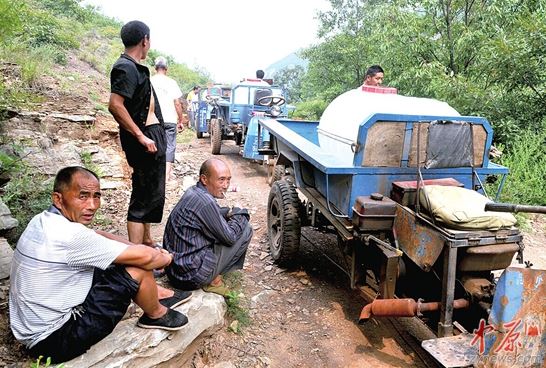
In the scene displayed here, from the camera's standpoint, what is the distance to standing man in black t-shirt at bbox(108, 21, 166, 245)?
3107mm

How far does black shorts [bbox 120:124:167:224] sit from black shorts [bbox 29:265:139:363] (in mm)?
1035

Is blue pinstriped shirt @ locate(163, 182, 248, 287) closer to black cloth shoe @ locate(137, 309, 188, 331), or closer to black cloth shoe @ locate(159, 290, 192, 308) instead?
Answer: black cloth shoe @ locate(159, 290, 192, 308)

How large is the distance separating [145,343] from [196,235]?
2.81 ft

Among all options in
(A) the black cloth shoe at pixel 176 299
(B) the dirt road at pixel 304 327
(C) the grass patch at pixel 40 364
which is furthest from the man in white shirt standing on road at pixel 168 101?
(C) the grass patch at pixel 40 364

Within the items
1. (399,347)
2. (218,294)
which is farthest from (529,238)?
(218,294)

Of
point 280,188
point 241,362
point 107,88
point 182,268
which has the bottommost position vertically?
point 241,362

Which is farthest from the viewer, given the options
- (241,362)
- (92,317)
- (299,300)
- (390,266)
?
(299,300)

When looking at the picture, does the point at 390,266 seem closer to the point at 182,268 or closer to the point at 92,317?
the point at 182,268

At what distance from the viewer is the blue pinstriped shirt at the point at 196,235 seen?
3.17 m

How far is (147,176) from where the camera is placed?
3342mm

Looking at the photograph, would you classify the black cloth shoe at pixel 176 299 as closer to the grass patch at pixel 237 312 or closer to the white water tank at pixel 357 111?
the grass patch at pixel 237 312

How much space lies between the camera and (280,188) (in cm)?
471

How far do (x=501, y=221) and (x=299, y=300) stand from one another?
79.1 inches

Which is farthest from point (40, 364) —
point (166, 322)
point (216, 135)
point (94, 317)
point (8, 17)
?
point (216, 135)
